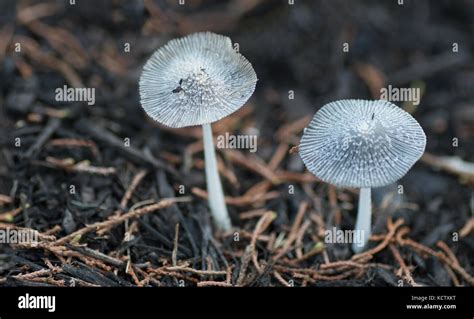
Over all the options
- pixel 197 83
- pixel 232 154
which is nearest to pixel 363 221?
pixel 232 154

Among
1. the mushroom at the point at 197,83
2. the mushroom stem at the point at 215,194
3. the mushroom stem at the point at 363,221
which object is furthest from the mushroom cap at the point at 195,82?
the mushroom stem at the point at 363,221

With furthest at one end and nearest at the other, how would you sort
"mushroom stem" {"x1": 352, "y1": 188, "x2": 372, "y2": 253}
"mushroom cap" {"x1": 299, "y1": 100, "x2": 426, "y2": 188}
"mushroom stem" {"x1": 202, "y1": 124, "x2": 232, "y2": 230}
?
1. "mushroom stem" {"x1": 202, "y1": 124, "x2": 232, "y2": 230}
2. "mushroom stem" {"x1": 352, "y1": 188, "x2": 372, "y2": 253}
3. "mushroom cap" {"x1": 299, "y1": 100, "x2": 426, "y2": 188}

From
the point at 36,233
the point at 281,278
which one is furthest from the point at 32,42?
the point at 281,278

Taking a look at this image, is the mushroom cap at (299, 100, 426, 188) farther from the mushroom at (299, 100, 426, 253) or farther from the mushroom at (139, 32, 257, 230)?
the mushroom at (139, 32, 257, 230)

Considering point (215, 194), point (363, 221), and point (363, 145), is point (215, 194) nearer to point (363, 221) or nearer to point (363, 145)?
point (363, 221)

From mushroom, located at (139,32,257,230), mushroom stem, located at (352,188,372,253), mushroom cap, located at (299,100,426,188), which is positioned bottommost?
mushroom stem, located at (352,188,372,253)

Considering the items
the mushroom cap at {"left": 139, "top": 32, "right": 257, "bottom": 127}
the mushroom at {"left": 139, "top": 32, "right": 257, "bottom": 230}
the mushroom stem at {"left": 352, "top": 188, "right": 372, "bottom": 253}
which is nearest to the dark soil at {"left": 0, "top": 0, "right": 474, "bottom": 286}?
the mushroom stem at {"left": 352, "top": 188, "right": 372, "bottom": 253}
